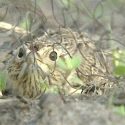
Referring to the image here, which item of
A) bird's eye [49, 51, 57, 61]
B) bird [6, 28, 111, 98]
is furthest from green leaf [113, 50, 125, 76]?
bird's eye [49, 51, 57, 61]

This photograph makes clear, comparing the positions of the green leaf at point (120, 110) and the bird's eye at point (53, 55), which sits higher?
the bird's eye at point (53, 55)

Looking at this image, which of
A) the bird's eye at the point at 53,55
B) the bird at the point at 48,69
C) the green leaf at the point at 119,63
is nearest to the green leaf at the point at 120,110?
the green leaf at the point at 119,63

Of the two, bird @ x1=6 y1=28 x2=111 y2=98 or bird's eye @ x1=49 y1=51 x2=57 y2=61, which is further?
bird's eye @ x1=49 y1=51 x2=57 y2=61

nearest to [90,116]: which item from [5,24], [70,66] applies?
[70,66]

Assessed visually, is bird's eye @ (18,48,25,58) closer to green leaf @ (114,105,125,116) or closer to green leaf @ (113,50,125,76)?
green leaf @ (113,50,125,76)

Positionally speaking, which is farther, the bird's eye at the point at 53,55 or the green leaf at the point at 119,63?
the bird's eye at the point at 53,55

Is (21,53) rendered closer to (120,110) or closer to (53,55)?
(53,55)

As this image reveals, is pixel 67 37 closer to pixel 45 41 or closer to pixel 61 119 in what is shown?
pixel 45 41

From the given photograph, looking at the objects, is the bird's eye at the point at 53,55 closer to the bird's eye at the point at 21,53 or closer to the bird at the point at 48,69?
the bird at the point at 48,69
